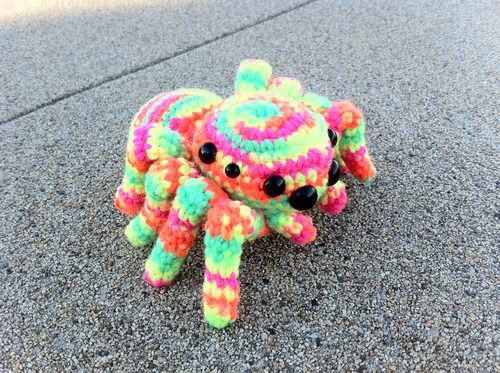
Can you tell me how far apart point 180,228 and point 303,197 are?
0.60ft

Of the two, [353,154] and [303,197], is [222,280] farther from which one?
[353,154]

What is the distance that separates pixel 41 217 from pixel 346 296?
0.56 meters

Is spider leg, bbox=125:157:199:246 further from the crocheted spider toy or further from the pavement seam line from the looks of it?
the pavement seam line

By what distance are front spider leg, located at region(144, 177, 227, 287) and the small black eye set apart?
31mm

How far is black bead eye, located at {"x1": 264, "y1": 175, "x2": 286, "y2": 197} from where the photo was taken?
708 mm

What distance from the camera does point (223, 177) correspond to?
0.73m

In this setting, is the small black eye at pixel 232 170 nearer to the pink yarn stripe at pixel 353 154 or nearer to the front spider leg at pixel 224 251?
the front spider leg at pixel 224 251

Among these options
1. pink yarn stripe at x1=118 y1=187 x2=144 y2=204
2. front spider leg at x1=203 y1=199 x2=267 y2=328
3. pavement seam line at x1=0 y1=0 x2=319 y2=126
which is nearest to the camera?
front spider leg at x1=203 y1=199 x2=267 y2=328

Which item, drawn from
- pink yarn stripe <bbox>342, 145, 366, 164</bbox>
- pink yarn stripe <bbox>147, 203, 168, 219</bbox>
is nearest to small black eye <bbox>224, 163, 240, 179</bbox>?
pink yarn stripe <bbox>147, 203, 168, 219</bbox>

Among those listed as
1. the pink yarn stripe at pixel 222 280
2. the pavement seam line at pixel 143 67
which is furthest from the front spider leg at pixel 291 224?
the pavement seam line at pixel 143 67

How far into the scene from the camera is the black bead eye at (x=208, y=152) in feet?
2.39

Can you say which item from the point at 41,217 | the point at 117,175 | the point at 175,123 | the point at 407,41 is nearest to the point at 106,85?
the point at 117,175

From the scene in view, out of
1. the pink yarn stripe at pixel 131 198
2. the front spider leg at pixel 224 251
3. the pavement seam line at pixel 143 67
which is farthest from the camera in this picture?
the pavement seam line at pixel 143 67

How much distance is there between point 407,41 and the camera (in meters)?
1.46
